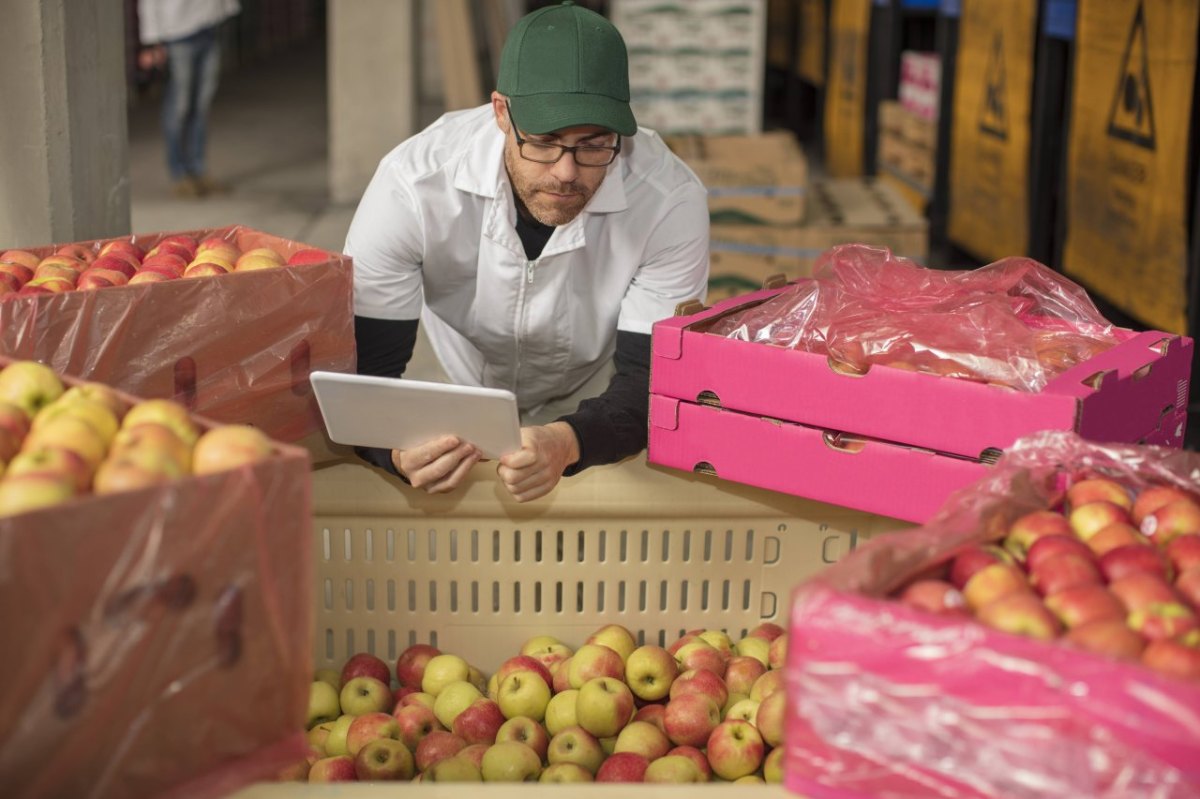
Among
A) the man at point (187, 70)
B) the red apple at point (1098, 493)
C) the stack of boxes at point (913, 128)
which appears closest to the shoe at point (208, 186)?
the man at point (187, 70)

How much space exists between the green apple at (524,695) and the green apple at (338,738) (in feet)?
0.88

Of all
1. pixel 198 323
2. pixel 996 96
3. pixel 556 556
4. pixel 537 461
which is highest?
pixel 996 96

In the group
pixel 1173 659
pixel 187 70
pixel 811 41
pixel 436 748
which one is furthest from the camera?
pixel 811 41

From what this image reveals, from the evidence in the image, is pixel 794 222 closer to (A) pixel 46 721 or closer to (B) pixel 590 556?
(B) pixel 590 556

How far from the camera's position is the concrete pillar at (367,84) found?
9.16 meters

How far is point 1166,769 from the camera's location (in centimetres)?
121

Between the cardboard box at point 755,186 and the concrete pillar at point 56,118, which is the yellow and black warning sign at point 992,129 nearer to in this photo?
the cardboard box at point 755,186

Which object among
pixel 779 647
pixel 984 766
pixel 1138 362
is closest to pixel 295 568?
pixel 984 766

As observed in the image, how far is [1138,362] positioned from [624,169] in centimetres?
103

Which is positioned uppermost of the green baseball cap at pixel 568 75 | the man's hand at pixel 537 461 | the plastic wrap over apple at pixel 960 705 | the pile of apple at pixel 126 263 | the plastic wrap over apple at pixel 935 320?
the green baseball cap at pixel 568 75

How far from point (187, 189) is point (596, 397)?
729 cm

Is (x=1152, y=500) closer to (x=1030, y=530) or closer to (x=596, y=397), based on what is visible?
(x=1030, y=530)

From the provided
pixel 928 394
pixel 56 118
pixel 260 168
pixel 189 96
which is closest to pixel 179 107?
pixel 189 96

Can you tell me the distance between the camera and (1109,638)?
1.31 meters
